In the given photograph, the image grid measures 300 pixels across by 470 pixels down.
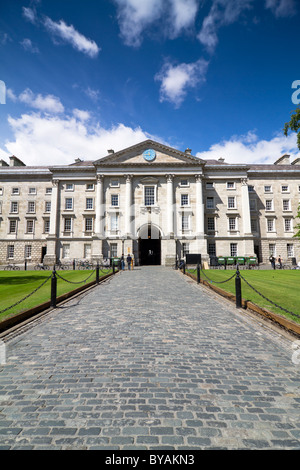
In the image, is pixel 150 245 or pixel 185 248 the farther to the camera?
pixel 150 245

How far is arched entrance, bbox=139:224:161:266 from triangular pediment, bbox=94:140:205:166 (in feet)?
33.0

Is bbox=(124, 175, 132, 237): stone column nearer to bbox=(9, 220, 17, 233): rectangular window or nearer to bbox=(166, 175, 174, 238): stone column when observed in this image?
bbox=(166, 175, 174, 238): stone column

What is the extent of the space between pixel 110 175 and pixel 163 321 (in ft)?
104

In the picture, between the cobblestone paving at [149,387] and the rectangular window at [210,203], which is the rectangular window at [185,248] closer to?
the rectangular window at [210,203]

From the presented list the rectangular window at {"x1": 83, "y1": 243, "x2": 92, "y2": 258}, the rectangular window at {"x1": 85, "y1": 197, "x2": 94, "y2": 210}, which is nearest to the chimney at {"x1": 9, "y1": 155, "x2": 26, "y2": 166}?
the rectangular window at {"x1": 85, "y1": 197, "x2": 94, "y2": 210}

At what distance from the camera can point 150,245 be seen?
38031 mm

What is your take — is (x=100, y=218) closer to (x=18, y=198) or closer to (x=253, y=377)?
(x=18, y=198)

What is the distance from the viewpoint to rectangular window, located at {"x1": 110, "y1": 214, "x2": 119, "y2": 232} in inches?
1353

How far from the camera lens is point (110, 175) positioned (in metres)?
35.1

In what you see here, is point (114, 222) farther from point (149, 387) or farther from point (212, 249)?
point (149, 387)

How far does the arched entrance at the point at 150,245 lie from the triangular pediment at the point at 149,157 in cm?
1006

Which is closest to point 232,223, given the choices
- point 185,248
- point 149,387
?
point 185,248

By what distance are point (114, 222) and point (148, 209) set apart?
17.9 feet

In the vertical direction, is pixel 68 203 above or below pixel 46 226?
above
